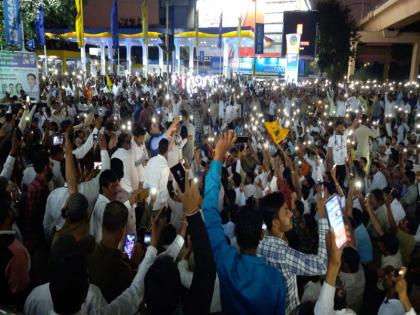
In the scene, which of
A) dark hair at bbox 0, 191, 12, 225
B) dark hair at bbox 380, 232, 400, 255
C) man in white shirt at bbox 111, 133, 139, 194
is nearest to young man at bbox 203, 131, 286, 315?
dark hair at bbox 0, 191, 12, 225

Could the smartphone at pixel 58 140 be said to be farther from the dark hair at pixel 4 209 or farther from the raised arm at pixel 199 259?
the raised arm at pixel 199 259

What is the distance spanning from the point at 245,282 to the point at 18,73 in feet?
39.5

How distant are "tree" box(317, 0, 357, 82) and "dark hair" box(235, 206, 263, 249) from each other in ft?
108

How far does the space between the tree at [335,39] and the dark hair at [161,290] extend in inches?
1318

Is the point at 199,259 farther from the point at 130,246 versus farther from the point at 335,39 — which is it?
the point at 335,39

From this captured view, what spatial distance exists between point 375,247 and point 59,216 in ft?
12.8

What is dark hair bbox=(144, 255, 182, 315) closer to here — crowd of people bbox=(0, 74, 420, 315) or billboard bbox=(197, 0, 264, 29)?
crowd of people bbox=(0, 74, 420, 315)

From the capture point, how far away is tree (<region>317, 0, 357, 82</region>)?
1300 inches

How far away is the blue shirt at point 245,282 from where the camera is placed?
2305mm

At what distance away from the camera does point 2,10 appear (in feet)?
44.2

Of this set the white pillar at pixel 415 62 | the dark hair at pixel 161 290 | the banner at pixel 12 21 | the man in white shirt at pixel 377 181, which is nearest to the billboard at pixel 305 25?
the white pillar at pixel 415 62

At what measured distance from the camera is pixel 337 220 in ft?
8.59

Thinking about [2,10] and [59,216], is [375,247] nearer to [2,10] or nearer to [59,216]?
[59,216]

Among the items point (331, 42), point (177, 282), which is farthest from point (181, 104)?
point (331, 42)
